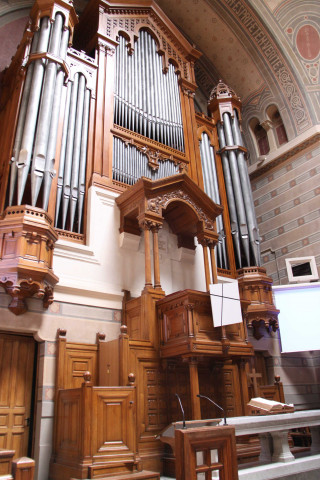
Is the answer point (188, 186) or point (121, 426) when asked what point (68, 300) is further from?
point (188, 186)

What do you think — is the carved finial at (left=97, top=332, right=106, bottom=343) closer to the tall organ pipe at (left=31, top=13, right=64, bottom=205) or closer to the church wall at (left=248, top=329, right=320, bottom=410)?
the tall organ pipe at (left=31, top=13, right=64, bottom=205)

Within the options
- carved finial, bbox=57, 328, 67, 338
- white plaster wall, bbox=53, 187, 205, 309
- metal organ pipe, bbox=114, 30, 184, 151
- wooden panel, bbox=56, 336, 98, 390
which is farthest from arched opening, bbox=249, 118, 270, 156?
carved finial, bbox=57, 328, 67, 338

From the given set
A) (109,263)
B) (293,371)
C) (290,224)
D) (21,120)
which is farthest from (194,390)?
(290,224)

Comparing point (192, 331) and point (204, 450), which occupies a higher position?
point (192, 331)

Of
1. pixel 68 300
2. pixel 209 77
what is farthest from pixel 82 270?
pixel 209 77

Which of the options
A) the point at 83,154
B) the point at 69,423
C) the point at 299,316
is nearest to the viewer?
the point at 69,423

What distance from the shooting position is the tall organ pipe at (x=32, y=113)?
6.05 m

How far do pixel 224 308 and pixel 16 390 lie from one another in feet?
9.76

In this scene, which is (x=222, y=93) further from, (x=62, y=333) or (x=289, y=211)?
(x=62, y=333)

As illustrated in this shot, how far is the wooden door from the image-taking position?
5.25 metres

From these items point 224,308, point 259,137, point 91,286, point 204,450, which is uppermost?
point 259,137

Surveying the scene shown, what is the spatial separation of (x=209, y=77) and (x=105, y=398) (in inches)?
405

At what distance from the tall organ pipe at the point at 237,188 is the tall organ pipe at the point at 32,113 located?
4624 millimetres

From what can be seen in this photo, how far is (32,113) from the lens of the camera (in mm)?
6508
